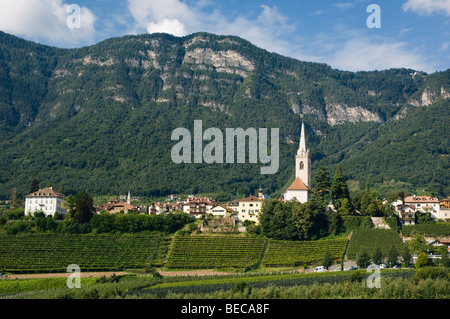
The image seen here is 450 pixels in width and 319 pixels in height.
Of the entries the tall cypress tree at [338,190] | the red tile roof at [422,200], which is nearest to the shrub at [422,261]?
the tall cypress tree at [338,190]

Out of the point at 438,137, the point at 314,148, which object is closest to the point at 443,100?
the point at 438,137

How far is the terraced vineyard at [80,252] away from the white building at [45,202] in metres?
15.2

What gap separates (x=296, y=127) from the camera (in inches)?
7377

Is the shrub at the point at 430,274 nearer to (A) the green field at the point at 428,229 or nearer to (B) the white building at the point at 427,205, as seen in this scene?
(A) the green field at the point at 428,229

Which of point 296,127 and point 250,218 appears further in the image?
point 296,127

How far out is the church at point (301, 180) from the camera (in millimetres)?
83938

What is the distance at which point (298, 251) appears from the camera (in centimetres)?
7012

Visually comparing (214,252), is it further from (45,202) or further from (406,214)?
(45,202)

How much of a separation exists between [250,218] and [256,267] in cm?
1991

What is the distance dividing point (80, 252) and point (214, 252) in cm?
1708

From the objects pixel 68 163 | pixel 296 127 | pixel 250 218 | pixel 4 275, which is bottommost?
pixel 4 275

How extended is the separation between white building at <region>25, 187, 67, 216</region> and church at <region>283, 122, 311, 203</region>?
123 feet

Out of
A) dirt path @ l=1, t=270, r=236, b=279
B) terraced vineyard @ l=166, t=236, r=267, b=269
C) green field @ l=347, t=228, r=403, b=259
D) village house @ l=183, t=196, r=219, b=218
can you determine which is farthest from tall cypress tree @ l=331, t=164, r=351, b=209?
dirt path @ l=1, t=270, r=236, b=279
